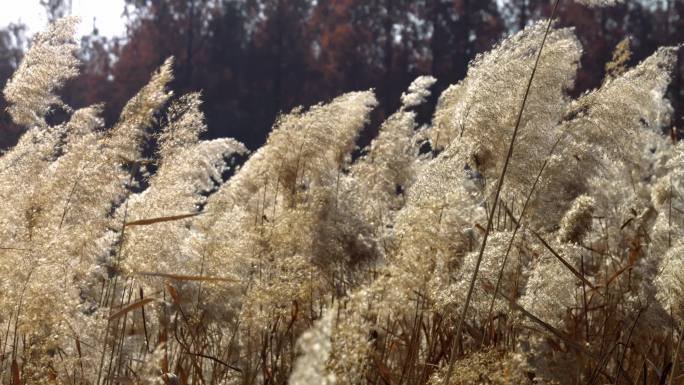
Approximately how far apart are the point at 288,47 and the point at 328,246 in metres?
26.2

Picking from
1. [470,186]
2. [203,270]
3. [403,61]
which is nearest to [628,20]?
[403,61]

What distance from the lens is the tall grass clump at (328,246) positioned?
2596mm

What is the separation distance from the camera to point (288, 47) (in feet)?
94.9

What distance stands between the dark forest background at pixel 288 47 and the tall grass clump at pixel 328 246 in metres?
22.3

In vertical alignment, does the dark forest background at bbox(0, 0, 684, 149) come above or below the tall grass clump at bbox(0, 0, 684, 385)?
above

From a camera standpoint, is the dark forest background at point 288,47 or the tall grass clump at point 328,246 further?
the dark forest background at point 288,47

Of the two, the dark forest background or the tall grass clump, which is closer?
the tall grass clump

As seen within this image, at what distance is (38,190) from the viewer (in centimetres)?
323

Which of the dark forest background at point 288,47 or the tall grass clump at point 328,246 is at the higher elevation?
the dark forest background at point 288,47

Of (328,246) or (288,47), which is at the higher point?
(288,47)

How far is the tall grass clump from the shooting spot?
2596 millimetres

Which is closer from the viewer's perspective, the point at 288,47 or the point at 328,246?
the point at 328,246

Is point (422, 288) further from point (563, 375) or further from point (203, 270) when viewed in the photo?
point (203, 270)

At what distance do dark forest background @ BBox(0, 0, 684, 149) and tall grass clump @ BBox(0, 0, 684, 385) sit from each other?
2228cm
